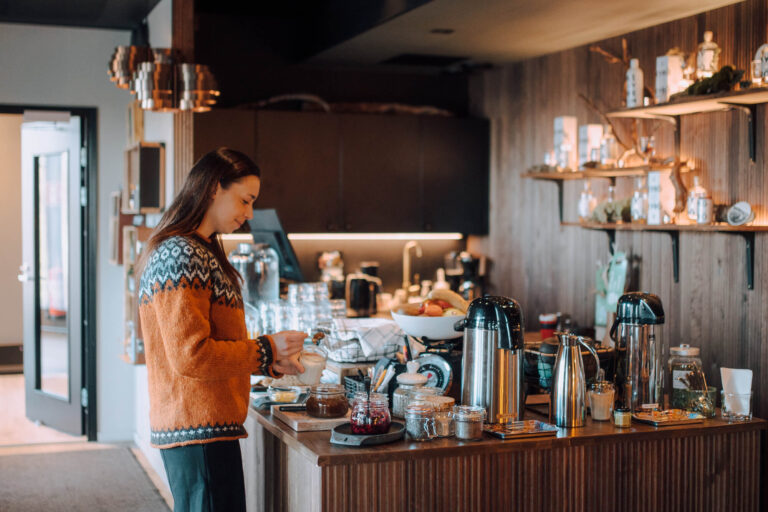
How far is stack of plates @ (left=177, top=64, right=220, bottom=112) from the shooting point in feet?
14.5

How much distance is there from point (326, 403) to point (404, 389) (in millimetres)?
259

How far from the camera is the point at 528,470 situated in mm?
2697

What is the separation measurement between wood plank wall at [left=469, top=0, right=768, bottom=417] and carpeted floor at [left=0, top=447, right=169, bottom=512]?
2.63 metres

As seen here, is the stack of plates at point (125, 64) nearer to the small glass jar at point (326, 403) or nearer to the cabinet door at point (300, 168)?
the cabinet door at point (300, 168)

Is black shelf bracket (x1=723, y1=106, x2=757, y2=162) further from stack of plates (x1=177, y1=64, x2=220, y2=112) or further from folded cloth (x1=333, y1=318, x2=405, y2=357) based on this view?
stack of plates (x1=177, y1=64, x2=220, y2=112)

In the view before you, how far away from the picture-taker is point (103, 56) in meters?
6.08

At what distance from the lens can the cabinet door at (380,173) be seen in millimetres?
5891

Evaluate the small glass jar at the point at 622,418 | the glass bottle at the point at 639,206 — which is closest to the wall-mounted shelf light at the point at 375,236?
the glass bottle at the point at 639,206

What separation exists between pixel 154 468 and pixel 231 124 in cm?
218

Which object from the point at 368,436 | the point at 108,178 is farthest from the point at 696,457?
the point at 108,178

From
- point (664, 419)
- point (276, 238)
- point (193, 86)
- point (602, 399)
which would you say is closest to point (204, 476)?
point (602, 399)

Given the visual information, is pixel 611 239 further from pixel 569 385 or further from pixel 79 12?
pixel 79 12

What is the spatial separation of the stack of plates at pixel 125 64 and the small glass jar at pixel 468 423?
2.88 metres

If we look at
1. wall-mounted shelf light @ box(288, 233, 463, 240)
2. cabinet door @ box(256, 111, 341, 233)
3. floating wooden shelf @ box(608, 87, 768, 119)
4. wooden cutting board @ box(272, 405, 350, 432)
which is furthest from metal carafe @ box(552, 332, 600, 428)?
wall-mounted shelf light @ box(288, 233, 463, 240)
